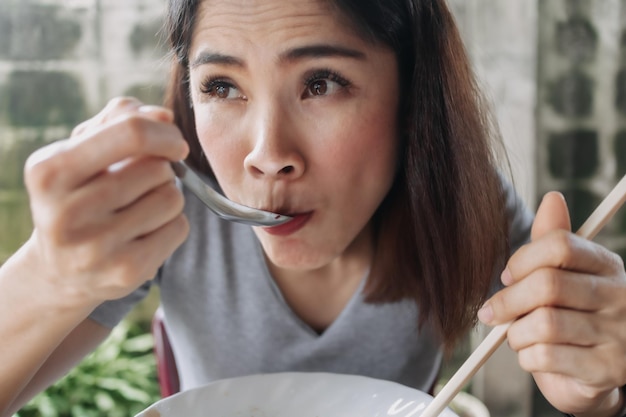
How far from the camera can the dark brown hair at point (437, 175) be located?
107 centimetres

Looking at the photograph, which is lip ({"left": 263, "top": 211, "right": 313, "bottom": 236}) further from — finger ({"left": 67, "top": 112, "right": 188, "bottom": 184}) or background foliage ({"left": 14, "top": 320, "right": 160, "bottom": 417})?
background foliage ({"left": 14, "top": 320, "right": 160, "bottom": 417})

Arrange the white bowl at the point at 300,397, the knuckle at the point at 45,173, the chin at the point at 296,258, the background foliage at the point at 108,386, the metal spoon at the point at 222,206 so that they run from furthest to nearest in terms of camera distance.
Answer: the background foliage at the point at 108,386 → the chin at the point at 296,258 → the white bowl at the point at 300,397 → the metal spoon at the point at 222,206 → the knuckle at the point at 45,173

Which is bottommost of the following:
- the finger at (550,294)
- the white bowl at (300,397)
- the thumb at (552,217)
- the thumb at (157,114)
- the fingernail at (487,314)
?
the white bowl at (300,397)

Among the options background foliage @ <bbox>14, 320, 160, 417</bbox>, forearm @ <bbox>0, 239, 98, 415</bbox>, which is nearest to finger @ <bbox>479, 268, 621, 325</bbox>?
forearm @ <bbox>0, 239, 98, 415</bbox>

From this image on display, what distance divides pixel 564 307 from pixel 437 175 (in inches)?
14.9

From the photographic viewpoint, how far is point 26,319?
0.81 metres

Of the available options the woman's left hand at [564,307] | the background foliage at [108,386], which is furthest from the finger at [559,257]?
the background foliage at [108,386]

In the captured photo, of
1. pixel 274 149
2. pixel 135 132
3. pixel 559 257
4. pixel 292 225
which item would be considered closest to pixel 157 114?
pixel 135 132

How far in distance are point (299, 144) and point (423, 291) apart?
17.8 inches

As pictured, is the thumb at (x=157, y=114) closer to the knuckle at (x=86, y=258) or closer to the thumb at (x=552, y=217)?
the knuckle at (x=86, y=258)

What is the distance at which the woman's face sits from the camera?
92 cm

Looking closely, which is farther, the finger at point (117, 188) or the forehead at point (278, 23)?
the forehead at point (278, 23)

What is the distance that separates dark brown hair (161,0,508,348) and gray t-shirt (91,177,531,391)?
102 millimetres

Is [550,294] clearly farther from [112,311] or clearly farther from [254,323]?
[112,311]
